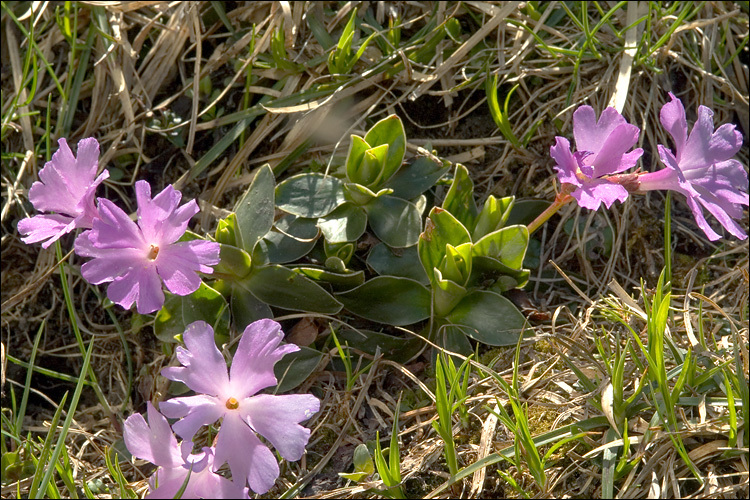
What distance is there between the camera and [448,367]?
1.70 metres

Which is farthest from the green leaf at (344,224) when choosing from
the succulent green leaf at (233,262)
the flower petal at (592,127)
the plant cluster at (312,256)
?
the flower petal at (592,127)

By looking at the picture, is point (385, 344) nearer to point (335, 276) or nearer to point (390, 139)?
point (335, 276)

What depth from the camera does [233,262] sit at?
2.01m

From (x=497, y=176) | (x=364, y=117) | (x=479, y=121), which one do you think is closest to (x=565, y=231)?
(x=497, y=176)

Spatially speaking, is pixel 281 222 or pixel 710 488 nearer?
pixel 710 488

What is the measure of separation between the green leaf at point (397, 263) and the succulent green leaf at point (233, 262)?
376 mm

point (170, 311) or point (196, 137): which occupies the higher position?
point (196, 137)

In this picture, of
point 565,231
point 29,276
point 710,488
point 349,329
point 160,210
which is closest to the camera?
point 710,488

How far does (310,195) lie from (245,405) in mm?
776

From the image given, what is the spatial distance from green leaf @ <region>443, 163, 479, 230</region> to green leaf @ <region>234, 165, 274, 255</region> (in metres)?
0.52

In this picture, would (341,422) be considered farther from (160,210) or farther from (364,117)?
(364,117)

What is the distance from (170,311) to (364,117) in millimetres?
912

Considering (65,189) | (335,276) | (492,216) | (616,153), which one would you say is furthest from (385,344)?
(65,189)

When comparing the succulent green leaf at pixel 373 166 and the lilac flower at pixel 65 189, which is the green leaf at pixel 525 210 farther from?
the lilac flower at pixel 65 189
